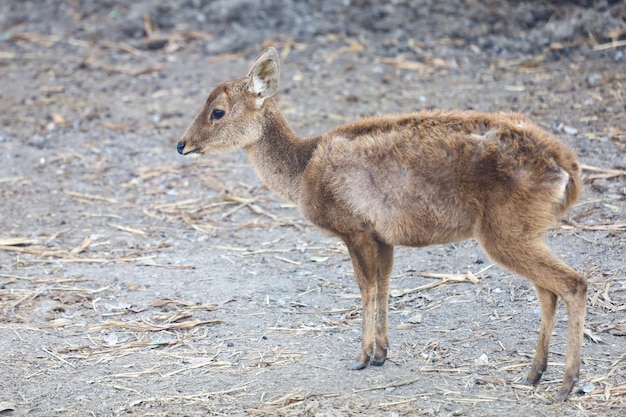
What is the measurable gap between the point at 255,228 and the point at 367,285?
117 inches

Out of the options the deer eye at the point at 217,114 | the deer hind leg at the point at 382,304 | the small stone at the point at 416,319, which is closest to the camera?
the deer hind leg at the point at 382,304

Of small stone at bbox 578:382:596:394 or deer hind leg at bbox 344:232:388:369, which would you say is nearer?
small stone at bbox 578:382:596:394

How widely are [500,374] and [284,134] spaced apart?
95.0 inches

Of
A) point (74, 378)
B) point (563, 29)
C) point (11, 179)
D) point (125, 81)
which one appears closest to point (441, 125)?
point (74, 378)

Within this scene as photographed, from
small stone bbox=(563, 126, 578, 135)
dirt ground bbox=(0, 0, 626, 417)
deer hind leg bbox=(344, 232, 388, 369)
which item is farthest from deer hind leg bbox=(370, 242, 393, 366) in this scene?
small stone bbox=(563, 126, 578, 135)

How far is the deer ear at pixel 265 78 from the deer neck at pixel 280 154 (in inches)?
3.0

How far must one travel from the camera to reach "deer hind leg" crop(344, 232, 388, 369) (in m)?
6.11

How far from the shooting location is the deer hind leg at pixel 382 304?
6292 mm

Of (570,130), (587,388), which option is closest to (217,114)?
(587,388)

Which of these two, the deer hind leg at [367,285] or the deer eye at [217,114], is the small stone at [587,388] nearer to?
the deer hind leg at [367,285]

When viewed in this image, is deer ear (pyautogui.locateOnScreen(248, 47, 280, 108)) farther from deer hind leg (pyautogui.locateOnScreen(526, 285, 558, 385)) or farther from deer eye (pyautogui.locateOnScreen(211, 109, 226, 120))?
deer hind leg (pyautogui.locateOnScreen(526, 285, 558, 385))

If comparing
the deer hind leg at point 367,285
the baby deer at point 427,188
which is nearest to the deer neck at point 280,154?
the baby deer at point 427,188

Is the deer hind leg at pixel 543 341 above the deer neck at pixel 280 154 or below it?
below

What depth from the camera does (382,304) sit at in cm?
634
